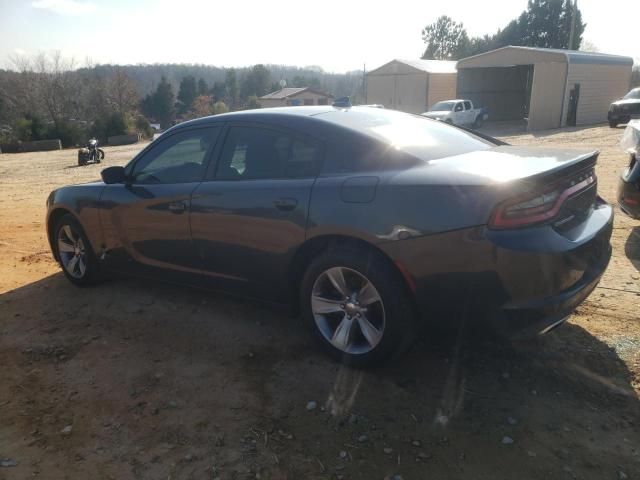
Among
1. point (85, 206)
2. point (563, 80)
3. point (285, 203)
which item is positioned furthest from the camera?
point (563, 80)

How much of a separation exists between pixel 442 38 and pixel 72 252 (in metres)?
74.2

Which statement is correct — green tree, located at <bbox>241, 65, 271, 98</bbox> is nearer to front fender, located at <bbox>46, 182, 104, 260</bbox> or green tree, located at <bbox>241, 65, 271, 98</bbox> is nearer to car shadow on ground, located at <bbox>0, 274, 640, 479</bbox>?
front fender, located at <bbox>46, 182, 104, 260</bbox>

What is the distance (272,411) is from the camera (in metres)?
2.89

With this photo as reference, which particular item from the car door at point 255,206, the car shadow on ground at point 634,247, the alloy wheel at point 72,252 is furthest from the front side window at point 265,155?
the car shadow on ground at point 634,247

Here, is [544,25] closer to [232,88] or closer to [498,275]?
[232,88]

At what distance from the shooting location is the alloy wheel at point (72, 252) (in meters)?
4.85

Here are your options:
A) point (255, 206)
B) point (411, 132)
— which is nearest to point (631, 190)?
point (411, 132)

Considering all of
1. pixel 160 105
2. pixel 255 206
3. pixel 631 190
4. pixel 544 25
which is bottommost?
pixel 160 105

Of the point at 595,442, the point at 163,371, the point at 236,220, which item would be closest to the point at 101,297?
the point at 163,371

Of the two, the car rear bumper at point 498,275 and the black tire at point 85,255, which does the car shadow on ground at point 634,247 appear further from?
the black tire at point 85,255

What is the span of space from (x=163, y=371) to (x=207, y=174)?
57.1 inches

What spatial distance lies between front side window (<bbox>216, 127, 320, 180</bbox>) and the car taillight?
1203 millimetres

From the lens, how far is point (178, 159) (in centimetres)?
410

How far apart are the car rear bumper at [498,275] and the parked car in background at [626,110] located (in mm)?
21725
